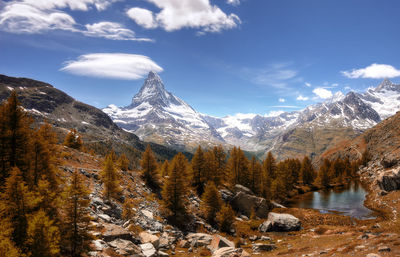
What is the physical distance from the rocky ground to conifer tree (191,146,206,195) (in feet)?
24.4

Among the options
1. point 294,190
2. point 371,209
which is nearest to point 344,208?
point 371,209

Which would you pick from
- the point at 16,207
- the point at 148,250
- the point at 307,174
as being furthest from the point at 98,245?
the point at 307,174

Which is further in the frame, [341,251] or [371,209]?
[371,209]

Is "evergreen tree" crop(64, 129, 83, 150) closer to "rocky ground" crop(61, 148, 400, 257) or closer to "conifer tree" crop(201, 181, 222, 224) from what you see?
"rocky ground" crop(61, 148, 400, 257)

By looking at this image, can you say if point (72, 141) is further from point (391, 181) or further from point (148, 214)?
point (391, 181)

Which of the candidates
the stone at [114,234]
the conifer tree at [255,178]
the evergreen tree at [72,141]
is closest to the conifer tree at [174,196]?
the stone at [114,234]

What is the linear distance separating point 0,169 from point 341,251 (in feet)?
124

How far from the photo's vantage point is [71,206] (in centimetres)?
1997

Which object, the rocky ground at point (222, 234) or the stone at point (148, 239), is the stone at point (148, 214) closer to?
the rocky ground at point (222, 234)

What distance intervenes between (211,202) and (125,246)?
27220mm

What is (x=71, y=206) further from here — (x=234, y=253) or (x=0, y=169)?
(x=234, y=253)

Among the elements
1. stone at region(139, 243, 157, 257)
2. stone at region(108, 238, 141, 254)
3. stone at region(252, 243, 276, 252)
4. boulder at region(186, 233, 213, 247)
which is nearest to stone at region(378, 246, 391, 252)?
stone at region(252, 243, 276, 252)

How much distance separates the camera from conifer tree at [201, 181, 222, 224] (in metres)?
47.8

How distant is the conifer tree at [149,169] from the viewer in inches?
2132
